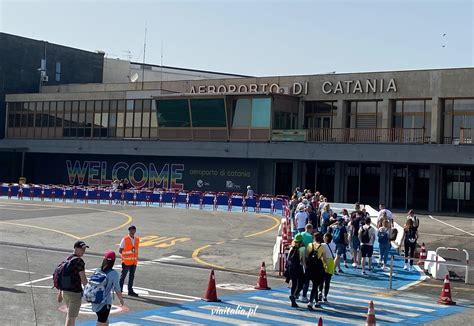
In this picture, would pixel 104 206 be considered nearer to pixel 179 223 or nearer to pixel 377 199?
pixel 179 223

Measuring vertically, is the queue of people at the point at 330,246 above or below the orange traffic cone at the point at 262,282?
above

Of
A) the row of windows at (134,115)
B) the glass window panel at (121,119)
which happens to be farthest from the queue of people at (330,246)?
the glass window panel at (121,119)

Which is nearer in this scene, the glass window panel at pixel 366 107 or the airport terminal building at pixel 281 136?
the airport terminal building at pixel 281 136

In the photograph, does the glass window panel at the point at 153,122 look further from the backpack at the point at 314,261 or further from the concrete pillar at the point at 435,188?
the backpack at the point at 314,261

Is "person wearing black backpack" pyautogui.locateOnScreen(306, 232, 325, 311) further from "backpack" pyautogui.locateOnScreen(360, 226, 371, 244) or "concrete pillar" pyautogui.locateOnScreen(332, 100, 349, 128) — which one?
"concrete pillar" pyautogui.locateOnScreen(332, 100, 349, 128)

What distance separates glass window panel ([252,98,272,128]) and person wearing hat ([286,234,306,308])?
34485mm

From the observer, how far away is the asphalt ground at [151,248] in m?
15.1

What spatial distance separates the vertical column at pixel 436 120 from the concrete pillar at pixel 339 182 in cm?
744

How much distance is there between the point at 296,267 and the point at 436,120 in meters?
32.3

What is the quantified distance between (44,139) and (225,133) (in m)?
20.2

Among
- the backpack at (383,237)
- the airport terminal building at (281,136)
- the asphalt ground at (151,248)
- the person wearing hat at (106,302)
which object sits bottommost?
the asphalt ground at (151,248)

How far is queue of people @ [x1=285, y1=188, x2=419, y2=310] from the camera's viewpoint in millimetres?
14992

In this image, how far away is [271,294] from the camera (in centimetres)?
1648

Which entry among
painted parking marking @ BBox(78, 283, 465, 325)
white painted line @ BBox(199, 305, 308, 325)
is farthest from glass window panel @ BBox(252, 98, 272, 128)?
white painted line @ BBox(199, 305, 308, 325)
